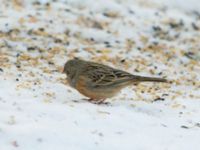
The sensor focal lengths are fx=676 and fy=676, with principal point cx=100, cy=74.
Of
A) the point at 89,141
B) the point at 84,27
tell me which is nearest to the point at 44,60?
the point at 84,27

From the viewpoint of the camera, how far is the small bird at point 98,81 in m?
7.17

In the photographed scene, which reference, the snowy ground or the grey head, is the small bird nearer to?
the grey head

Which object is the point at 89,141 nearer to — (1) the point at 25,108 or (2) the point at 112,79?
(1) the point at 25,108

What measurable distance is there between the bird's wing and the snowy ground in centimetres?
27

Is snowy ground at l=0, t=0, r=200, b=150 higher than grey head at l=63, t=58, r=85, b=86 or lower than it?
lower

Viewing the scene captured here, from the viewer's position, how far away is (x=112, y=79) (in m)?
7.21

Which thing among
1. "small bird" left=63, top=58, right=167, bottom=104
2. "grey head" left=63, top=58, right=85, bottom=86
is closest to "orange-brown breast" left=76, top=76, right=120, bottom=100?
"small bird" left=63, top=58, right=167, bottom=104

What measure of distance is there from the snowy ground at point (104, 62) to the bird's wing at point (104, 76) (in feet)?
0.88

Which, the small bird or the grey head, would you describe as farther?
the grey head

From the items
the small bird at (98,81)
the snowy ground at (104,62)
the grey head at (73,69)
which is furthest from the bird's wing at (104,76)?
the snowy ground at (104,62)

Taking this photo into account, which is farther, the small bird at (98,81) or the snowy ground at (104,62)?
the small bird at (98,81)

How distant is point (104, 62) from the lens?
9547mm

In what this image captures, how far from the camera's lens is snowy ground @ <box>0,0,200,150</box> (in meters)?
5.90

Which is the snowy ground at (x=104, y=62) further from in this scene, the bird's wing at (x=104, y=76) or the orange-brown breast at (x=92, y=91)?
the bird's wing at (x=104, y=76)
